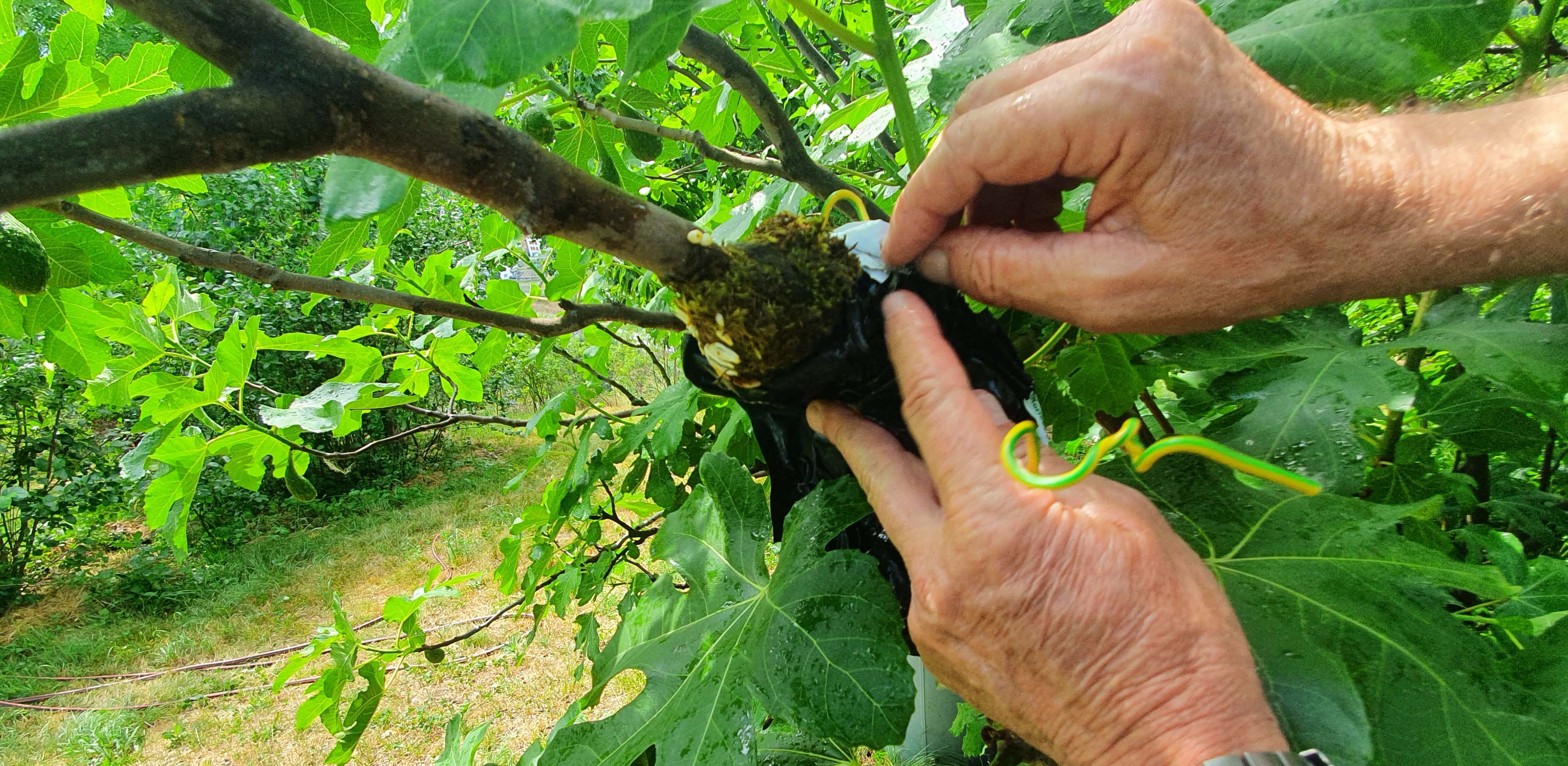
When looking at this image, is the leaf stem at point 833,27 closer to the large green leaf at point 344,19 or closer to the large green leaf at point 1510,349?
the large green leaf at point 344,19

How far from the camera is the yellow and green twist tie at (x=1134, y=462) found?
2.25 ft

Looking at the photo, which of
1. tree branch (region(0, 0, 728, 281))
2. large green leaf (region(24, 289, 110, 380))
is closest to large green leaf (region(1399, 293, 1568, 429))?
tree branch (region(0, 0, 728, 281))

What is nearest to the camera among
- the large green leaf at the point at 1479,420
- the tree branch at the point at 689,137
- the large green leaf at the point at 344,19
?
the large green leaf at the point at 344,19

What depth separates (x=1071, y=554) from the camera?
29.0 inches

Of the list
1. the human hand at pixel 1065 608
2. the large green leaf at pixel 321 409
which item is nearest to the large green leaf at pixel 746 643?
the human hand at pixel 1065 608

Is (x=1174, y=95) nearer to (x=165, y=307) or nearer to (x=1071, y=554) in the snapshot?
(x=1071, y=554)

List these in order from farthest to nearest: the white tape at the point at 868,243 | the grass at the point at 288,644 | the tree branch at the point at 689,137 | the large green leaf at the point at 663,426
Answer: the grass at the point at 288,644, the large green leaf at the point at 663,426, the tree branch at the point at 689,137, the white tape at the point at 868,243

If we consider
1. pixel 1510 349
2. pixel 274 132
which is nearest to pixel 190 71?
pixel 274 132

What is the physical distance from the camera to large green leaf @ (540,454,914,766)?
32.4 inches

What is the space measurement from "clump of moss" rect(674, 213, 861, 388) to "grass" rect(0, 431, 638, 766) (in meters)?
2.21

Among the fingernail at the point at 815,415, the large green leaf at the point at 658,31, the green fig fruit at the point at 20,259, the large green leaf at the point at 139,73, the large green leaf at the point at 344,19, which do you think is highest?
the large green leaf at the point at 139,73

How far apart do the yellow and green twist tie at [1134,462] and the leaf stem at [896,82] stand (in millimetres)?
388

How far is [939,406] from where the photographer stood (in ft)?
2.68

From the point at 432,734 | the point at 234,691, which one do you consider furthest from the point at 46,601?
the point at 432,734
